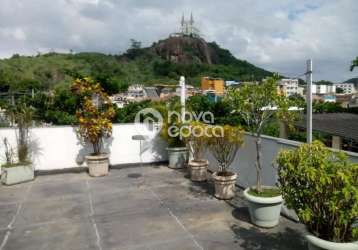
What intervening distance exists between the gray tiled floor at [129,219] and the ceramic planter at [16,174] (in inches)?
10.9

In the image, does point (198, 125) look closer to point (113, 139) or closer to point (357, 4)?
point (113, 139)

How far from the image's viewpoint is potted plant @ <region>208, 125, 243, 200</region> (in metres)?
5.48

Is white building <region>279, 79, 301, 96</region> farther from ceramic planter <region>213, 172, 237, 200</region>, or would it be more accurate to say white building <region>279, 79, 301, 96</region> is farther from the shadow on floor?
the shadow on floor

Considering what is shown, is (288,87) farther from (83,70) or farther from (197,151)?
(83,70)

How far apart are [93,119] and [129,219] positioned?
11.4 ft

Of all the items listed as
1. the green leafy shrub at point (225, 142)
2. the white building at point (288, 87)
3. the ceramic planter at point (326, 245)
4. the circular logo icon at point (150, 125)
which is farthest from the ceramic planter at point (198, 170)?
the ceramic planter at point (326, 245)

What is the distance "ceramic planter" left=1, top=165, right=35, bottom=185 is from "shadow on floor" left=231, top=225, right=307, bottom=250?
204 inches

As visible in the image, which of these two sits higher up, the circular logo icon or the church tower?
the church tower

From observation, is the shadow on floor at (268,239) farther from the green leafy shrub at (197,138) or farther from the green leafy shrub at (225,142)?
the green leafy shrub at (197,138)

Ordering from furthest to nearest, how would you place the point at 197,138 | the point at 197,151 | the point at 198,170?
the point at 197,151 → the point at 198,170 → the point at 197,138

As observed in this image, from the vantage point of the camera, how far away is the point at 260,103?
4402mm

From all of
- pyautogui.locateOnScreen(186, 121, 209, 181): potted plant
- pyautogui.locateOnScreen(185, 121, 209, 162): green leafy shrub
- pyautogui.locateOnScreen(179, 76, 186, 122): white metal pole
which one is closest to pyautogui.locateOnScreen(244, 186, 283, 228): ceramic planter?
pyautogui.locateOnScreen(185, 121, 209, 162): green leafy shrub

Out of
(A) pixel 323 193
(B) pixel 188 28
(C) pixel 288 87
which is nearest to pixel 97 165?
(C) pixel 288 87

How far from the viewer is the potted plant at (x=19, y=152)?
683 centimetres
